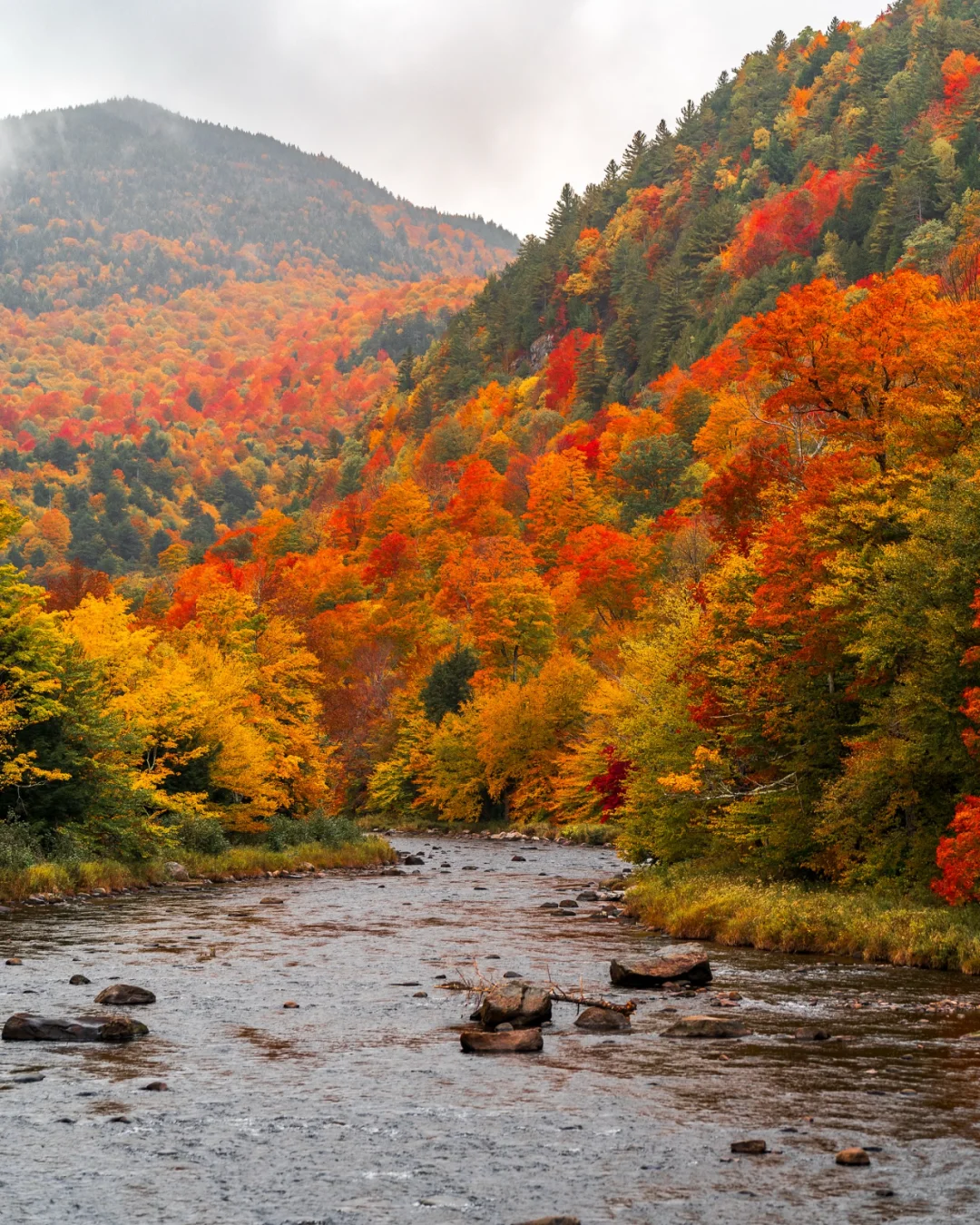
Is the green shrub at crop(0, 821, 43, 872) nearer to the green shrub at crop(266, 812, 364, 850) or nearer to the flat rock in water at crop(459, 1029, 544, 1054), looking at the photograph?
the green shrub at crop(266, 812, 364, 850)

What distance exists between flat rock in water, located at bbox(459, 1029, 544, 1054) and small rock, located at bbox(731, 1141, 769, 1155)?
5.97 m

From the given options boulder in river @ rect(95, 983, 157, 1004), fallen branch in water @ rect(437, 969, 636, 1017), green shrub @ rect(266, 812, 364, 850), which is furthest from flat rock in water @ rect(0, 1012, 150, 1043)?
green shrub @ rect(266, 812, 364, 850)

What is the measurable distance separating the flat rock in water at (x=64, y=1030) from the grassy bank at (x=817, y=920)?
16937 millimetres

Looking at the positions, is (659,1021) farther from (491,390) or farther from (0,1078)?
(491,390)

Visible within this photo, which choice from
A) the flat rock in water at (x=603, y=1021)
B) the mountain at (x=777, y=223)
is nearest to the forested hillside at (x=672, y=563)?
the mountain at (x=777, y=223)

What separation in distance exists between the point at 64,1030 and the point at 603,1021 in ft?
30.0

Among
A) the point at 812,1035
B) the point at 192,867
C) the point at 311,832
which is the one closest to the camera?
the point at 812,1035

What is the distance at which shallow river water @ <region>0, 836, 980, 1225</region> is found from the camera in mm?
13836

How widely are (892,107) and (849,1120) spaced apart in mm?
167807

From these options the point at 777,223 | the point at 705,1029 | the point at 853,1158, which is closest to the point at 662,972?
the point at 705,1029

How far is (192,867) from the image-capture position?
172ft

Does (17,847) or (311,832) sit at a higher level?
(17,847)

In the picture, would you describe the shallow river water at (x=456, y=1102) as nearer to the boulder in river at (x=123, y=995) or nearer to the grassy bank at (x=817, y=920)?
the boulder in river at (x=123, y=995)

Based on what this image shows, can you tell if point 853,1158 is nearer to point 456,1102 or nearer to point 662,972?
point 456,1102
